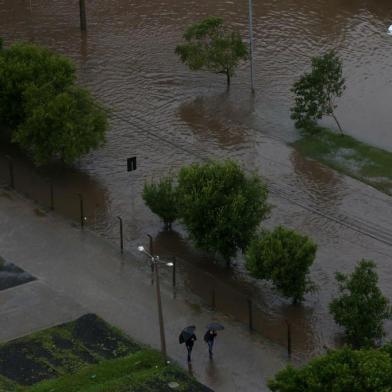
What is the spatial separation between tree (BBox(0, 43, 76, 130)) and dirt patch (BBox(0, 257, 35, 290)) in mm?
10306

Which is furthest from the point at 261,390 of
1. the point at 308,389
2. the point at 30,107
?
the point at 30,107

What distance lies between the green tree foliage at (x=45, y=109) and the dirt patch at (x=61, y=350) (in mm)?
11780

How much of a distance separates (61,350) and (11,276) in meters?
5.95

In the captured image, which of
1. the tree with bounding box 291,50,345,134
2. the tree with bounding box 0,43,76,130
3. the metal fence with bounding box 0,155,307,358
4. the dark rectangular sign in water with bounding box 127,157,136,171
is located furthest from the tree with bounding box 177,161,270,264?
the tree with bounding box 291,50,345,134

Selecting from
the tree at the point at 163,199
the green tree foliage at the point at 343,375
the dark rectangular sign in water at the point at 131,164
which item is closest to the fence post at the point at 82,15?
the dark rectangular sign in water at the point at 131,164

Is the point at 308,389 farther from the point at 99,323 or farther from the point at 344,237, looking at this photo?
the point at 344,237

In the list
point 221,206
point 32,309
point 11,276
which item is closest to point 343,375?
point 221,206

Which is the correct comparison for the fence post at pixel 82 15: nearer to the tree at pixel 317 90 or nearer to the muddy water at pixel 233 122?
the muddy water at pixel 233 122

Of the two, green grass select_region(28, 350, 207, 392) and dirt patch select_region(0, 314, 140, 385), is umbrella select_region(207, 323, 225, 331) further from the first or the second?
dirt patch select_region(0, 314, 140, 385)

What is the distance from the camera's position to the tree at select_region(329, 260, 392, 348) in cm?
3594

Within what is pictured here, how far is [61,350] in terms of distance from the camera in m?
35.3

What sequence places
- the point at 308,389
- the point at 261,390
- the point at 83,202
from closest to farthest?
the point at 308,389 < the point at 261,390 < the point at 83,202

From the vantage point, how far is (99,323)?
122 feet

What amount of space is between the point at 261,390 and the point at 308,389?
593cm
